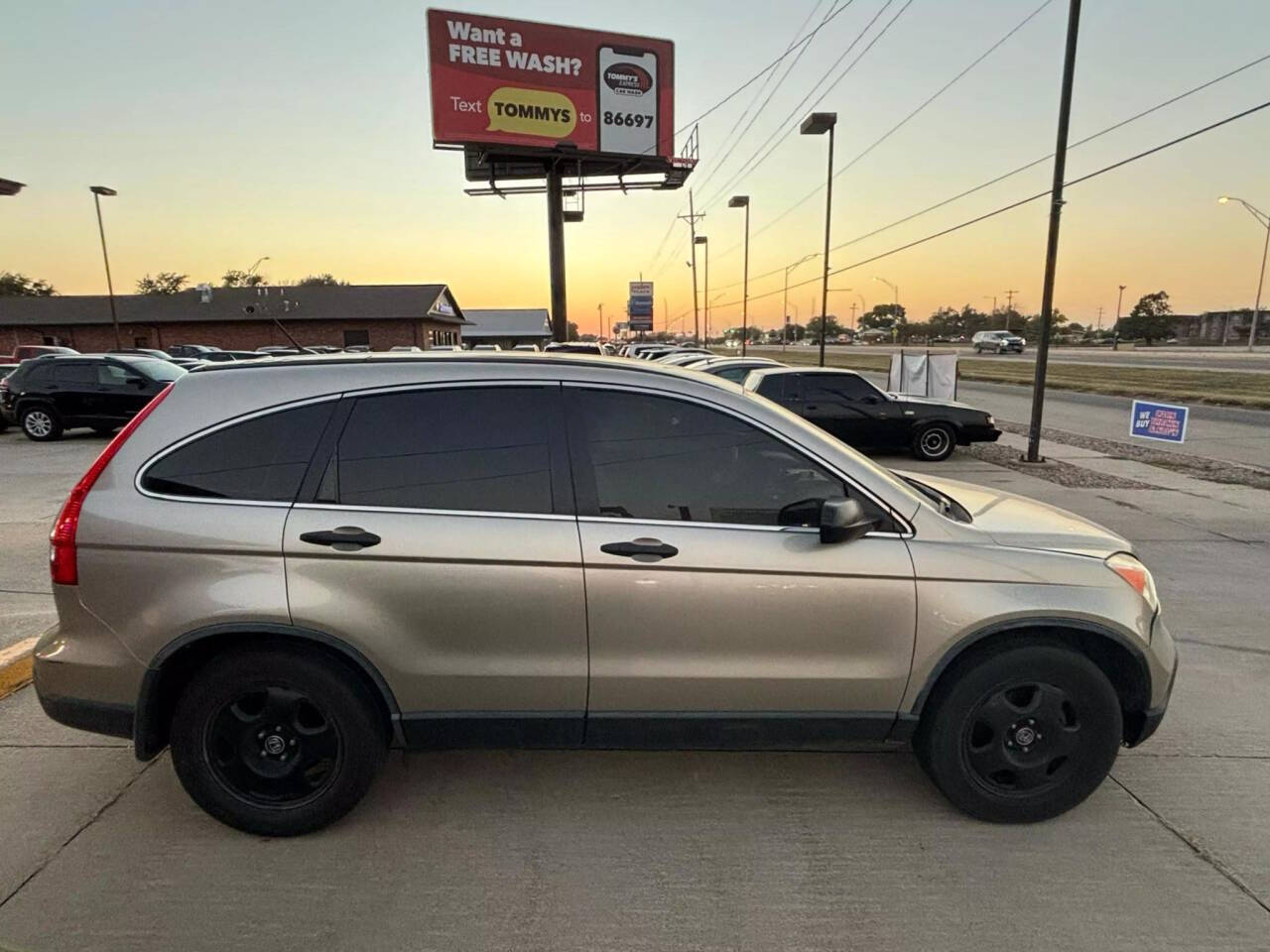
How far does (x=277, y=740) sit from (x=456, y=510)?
112cm

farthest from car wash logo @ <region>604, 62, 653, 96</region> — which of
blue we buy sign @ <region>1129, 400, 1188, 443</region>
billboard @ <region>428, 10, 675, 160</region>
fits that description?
blue we buy sign @ <region>1129, 400, 1188, 443</region>

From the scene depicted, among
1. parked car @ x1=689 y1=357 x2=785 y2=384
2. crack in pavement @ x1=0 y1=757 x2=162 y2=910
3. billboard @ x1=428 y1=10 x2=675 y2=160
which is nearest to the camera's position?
crack in pavement @ x1=0 y1=757 x2=162 y2=910

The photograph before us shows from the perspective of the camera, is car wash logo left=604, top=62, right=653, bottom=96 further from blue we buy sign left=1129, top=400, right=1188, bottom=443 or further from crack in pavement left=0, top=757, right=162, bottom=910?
crack in pavement left=0, top=757, right=162, bottom=910

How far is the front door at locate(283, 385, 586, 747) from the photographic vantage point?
2387 millimetres

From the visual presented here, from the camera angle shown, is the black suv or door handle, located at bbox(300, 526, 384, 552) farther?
the black suv

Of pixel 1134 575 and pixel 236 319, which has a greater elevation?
pixel 236 319

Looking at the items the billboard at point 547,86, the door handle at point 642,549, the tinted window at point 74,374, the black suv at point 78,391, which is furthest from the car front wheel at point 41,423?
Result: the billboard at point 547,86

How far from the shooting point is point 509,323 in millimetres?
69688

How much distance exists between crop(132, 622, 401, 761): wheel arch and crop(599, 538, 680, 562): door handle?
37.9 inches

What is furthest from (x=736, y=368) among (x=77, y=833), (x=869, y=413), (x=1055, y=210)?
(x=77, y=833)

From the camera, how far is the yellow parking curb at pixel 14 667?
12.0 ft

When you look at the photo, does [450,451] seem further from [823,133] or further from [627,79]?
[627,79]

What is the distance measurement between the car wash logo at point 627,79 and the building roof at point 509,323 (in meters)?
38.4

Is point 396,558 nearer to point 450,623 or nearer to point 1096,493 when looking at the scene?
point 450,623
